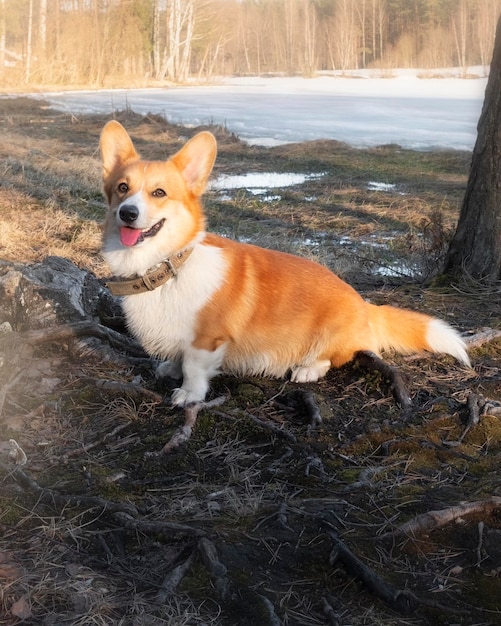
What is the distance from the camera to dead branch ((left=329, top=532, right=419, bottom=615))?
6.18ft

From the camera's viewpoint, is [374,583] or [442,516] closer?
[374,583]

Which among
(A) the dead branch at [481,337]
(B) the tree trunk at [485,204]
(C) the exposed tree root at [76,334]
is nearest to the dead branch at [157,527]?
(C) the exposed tree root at [76,334]

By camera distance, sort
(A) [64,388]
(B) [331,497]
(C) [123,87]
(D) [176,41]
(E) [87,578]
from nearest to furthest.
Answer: (E) [87,578], (B) [331,497], (A) [64,388], (C) [123,87], (D) [176,41]

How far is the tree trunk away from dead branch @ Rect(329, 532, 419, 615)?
344cm

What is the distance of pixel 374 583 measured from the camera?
1.94 metres

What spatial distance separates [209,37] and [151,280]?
167 feet

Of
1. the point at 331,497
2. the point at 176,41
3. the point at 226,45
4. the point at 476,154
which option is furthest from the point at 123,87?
the point at 331,497

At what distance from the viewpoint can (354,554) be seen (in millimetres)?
2082

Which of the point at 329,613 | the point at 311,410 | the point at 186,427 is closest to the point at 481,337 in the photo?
the point at 311,410

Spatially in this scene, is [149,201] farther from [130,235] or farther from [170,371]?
[170,371]

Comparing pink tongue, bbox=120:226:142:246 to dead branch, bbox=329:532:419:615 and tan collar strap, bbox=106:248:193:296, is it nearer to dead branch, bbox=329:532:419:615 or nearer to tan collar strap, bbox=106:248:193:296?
tan collar strap, bbox=106:248:193:296

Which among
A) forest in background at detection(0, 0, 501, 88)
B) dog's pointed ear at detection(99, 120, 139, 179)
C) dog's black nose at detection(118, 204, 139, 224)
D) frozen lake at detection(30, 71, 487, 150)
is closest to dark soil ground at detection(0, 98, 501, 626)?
dog's black nose at detection(118, 204, 139, 224)

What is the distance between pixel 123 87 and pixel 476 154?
117 ft

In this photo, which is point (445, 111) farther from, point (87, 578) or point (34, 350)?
point (87, 578)
